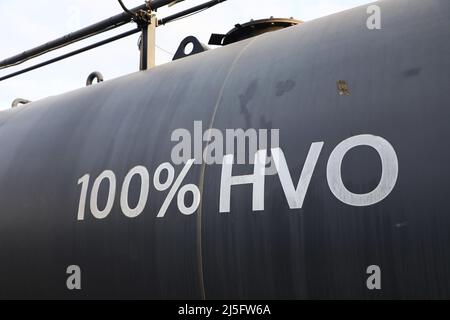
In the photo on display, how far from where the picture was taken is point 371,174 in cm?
200

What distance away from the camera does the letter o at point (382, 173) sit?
1964mm

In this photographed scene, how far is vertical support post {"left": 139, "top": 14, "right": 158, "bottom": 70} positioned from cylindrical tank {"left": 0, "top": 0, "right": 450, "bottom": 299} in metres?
0.32

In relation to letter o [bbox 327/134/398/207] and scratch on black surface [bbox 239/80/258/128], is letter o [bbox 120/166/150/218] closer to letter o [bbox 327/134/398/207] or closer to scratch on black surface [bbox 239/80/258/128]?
scratch on black surface [bbox 239/80/258/128]

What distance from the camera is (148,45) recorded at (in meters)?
3.94

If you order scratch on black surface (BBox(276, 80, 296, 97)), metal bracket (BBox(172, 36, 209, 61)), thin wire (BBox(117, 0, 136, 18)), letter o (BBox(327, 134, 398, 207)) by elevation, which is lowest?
letter o (BBox(327, 134, 398, 207))

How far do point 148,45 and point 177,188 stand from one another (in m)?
1.67

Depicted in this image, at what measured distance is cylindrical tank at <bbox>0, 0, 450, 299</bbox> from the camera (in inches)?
76.4

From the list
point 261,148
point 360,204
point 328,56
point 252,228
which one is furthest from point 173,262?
point 328,56

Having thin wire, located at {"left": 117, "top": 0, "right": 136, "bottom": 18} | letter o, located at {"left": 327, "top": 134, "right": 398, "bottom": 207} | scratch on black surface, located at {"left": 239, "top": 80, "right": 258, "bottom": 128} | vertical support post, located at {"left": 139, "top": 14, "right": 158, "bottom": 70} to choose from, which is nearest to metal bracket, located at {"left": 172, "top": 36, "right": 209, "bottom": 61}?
vertical support post, located at {"left": 139, "top": 14, "right": 158, "bottom": 70}

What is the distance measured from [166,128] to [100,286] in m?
0.82

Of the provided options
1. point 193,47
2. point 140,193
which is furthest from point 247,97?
point 193,47

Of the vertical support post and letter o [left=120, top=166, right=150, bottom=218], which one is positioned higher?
the vertical support post

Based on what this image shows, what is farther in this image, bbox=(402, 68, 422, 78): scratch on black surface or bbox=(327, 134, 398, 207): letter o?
bbox=(402, 68, 422, 78): scratch on black surface

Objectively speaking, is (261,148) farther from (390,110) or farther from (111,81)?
(111,81)
